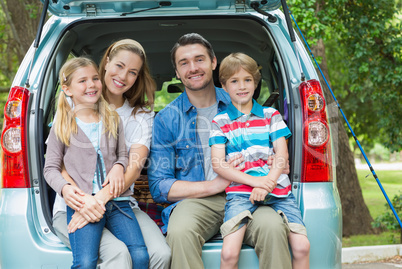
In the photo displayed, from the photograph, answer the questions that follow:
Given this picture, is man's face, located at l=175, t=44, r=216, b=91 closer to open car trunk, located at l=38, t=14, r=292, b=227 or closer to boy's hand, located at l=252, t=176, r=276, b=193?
open car trunk, located at l=38, t=14, r=292, b=227

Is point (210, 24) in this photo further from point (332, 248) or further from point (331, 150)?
point (332, 248)

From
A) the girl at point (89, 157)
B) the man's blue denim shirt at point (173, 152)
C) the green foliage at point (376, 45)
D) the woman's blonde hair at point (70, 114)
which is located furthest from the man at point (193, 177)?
the green foliage at point (376, 45)

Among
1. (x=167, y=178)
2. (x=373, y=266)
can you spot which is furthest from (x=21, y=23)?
(x=373, y=266)

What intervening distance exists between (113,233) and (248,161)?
806 mm

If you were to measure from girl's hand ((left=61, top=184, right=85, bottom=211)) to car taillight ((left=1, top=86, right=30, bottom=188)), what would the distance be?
Answer: 8.5 inches

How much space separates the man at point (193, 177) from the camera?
2232 millimetres

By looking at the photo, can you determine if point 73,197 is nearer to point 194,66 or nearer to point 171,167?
point 171,167

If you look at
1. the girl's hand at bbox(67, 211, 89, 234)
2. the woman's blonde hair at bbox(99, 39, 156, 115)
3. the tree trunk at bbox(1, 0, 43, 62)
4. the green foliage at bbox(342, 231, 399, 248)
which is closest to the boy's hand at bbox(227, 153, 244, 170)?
the woman's blonde hair at bbox(99, 39, 156, 115)

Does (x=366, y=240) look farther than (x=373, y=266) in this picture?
Yes

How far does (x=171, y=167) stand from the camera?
2.77 metres

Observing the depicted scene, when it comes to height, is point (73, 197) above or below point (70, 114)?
below

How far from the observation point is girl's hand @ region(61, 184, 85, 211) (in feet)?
7.50

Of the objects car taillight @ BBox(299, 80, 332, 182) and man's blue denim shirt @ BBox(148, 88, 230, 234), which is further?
man's blue denim shirt @ BBox(148, 88, 230, 234)

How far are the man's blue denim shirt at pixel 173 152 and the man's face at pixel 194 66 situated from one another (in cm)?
17
